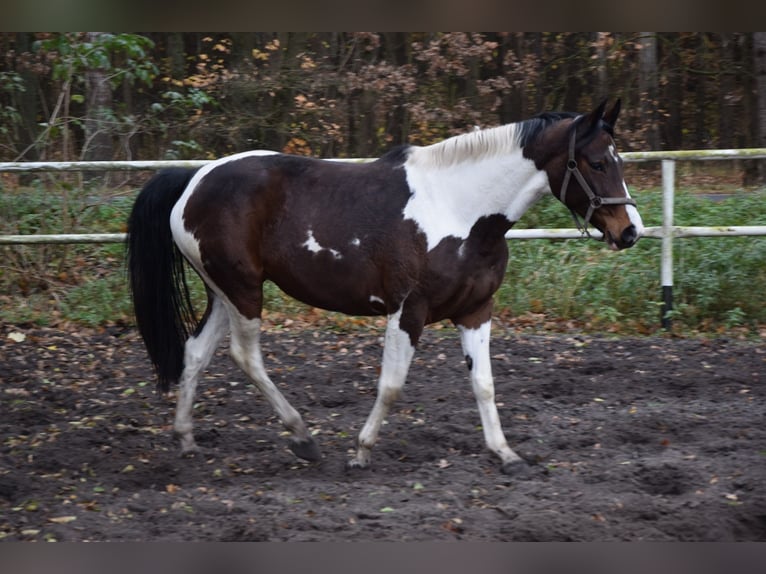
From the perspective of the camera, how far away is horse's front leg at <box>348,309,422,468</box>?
4828mm

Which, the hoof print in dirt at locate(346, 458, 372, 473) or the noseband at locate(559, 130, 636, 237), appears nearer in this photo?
the noseband at locate(559, 130, 636, 237)

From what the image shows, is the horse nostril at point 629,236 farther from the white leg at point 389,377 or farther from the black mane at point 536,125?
the white leg at point 389,377

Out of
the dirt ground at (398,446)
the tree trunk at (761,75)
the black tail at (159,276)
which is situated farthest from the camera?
the tree trunk at (761,75)

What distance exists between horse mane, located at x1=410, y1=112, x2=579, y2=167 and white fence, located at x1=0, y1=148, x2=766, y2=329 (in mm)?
2971

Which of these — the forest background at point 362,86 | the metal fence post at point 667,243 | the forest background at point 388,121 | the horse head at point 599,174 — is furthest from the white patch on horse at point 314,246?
the forest background at point 362,86

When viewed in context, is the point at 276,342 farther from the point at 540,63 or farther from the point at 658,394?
the point at 540,63

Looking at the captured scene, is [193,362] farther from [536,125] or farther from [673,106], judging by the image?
[673,106]

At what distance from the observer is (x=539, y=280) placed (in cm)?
848

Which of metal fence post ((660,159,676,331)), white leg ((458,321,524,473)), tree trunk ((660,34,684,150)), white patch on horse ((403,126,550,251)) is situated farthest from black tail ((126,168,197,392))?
tree trunk ((660,34,684,150))

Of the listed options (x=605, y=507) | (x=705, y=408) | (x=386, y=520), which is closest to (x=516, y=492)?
(x=605, y=507)

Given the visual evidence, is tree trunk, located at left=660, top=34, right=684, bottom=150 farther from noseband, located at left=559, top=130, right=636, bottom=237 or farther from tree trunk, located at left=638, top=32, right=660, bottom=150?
noseband, located at left=559, top=130, right=636, bottom=237

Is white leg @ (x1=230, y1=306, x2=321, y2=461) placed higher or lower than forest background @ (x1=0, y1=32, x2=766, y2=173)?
lower

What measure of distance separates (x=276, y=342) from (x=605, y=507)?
3941 millimetres

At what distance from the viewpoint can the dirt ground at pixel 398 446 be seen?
402cm
